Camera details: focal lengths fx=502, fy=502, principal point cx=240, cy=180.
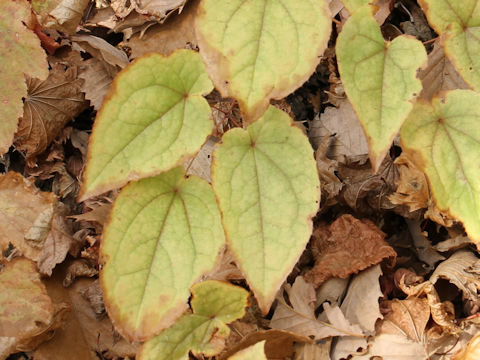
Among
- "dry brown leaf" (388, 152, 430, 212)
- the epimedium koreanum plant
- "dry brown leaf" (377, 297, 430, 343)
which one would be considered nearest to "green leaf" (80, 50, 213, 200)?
the epimedium koreanum plant

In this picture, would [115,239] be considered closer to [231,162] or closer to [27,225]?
[231,162]

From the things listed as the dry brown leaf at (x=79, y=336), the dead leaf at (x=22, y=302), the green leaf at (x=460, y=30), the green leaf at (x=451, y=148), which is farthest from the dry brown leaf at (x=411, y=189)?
the dead leaf at (x=22, y=302)

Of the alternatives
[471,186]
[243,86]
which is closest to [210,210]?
[243,86]

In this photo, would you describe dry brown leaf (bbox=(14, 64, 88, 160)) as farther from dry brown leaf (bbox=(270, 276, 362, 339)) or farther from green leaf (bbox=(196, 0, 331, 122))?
dry brown leaf (bbox=(270, 276, 362, 339))

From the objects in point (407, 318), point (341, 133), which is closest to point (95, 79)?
point (341, 133)

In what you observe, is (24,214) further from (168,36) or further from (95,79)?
(168,36)

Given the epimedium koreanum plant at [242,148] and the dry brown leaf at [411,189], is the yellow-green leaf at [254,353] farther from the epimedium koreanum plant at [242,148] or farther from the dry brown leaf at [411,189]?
the dry brown leaf at [411,189]
